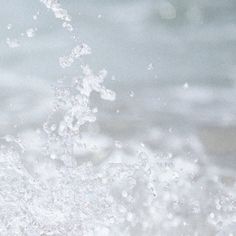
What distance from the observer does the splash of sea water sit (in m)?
1.71

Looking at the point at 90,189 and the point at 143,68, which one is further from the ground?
the point at 143,68

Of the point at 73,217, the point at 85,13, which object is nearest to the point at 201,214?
the point at 73,217

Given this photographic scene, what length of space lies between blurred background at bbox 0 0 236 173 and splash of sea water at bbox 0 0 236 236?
4cm

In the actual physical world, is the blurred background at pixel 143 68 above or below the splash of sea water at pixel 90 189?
above

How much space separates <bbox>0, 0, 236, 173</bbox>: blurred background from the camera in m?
1.71

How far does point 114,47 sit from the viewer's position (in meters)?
1.73

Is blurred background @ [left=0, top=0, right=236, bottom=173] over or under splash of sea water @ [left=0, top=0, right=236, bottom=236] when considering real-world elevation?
over

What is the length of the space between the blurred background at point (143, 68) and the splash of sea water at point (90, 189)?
4 centimetres

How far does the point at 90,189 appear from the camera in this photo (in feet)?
5.63

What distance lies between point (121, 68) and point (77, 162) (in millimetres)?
335

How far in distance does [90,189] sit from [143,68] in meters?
0.42

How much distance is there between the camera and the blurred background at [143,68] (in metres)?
1.71

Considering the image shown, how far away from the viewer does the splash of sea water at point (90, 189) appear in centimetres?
171

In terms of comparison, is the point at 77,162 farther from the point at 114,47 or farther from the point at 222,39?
the point at 222,39
